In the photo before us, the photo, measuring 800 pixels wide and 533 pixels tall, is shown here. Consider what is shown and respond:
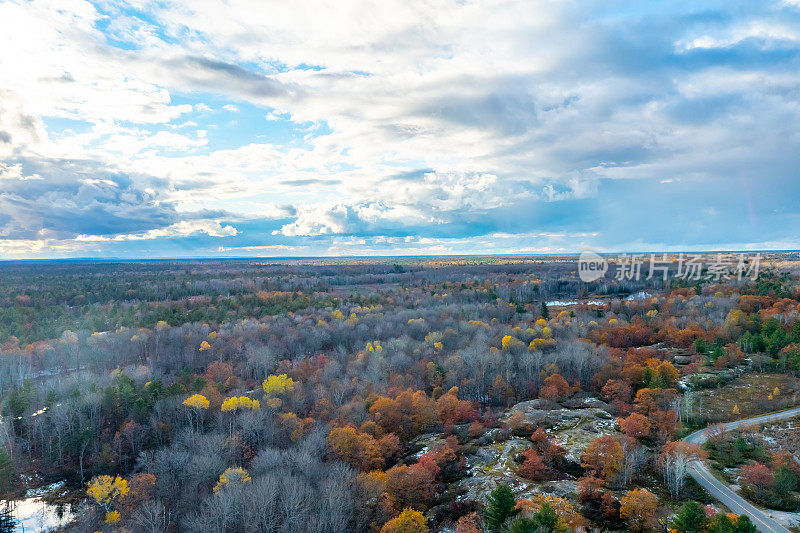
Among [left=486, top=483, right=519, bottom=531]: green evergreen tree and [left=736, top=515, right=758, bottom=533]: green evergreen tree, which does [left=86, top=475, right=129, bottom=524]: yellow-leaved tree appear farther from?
[left=736, top=515, right=758, bottom=533]: green evergreen tree

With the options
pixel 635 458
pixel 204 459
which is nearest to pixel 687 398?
pixel 635 458

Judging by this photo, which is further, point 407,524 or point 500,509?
point 407,524

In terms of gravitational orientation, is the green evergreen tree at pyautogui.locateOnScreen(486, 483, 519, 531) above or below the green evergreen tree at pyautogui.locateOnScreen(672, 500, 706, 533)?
below

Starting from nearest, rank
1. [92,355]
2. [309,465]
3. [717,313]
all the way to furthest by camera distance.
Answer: [309,465], [92,355], [717,313]

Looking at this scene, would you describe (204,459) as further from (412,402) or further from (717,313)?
(717,313)

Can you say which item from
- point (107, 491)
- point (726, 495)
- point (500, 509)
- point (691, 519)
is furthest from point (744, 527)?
point (107, 491)

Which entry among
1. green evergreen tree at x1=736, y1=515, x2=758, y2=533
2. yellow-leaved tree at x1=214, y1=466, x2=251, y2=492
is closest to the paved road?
green evergreen tree at x1=736, y1=515, x2=758, y2=533

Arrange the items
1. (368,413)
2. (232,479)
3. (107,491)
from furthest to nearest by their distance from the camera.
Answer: (368,413) → (107,491) → (232,479)

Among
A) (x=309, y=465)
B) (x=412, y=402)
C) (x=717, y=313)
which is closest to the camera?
(x=309, y=465)

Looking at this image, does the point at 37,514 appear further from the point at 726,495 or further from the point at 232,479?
the point at 726,495
